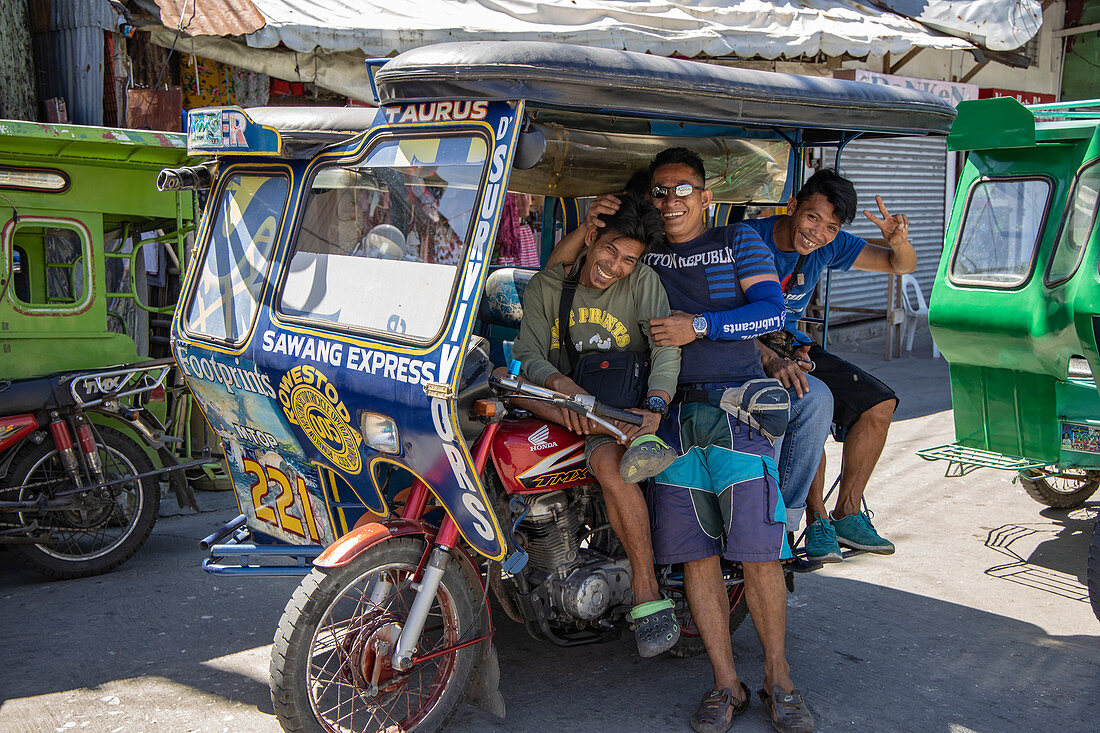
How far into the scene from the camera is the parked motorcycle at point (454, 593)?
10.3 ft

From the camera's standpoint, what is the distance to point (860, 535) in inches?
169

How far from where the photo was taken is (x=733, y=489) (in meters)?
3.58

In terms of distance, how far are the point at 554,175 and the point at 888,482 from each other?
380 cm

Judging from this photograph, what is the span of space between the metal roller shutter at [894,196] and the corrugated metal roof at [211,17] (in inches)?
294

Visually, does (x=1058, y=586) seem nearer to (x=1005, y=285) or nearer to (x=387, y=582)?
(x=1005, y=285)

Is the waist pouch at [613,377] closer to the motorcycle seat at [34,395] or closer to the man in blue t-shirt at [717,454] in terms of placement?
the man in blue t-shirt at [717,454]

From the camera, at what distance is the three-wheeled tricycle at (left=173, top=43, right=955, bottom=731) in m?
3.09

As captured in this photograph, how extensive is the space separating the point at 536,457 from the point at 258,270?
134cm

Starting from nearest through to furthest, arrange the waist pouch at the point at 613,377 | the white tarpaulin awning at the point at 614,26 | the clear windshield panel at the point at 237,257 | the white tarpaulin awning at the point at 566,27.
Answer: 1. the waist pouch at the point at 613,377
2. the clear windshield panel at the point at 237,257
3. the white tarpaulin awning at the point at 566,27
4. the white tarpaulin awning at the point at 614,26

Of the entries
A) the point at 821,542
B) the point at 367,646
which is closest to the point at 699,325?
the point at 821,542

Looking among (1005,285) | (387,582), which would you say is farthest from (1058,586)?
(387,582)

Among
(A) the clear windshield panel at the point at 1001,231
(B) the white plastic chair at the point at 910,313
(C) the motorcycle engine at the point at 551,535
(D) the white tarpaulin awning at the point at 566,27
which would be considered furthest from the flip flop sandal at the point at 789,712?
(B) the white plastic chair at the point at 910,313

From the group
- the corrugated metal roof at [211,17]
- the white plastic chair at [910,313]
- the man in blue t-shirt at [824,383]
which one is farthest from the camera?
the white plastic chair at [910,313]

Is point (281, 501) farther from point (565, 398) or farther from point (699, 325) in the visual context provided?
point (699, 325)
